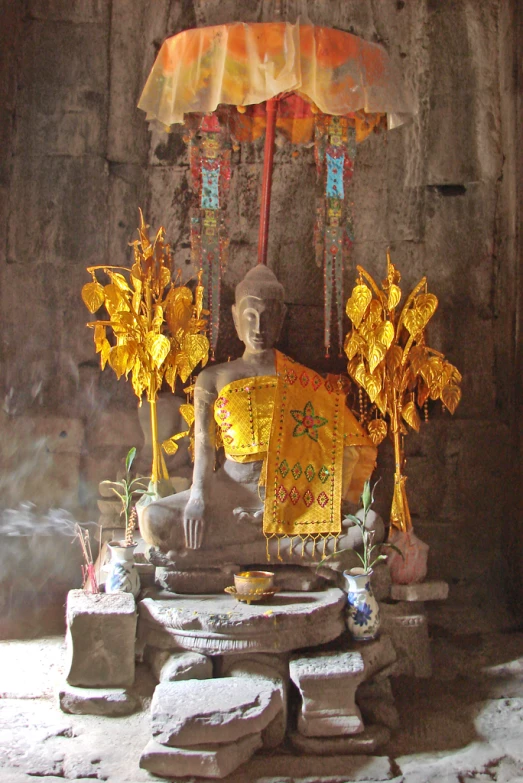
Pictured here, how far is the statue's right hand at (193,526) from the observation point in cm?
417

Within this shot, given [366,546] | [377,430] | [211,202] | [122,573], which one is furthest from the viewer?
[377,430]

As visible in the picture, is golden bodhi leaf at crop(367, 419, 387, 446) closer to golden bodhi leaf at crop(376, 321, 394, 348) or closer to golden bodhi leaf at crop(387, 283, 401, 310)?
golden bodhi leaf at crop(376, 321, 394, 348)

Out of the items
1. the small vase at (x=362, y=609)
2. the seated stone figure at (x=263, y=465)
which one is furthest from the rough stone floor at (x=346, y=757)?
the seated stone figure at (x=263, y=465)

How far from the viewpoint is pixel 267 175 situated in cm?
480

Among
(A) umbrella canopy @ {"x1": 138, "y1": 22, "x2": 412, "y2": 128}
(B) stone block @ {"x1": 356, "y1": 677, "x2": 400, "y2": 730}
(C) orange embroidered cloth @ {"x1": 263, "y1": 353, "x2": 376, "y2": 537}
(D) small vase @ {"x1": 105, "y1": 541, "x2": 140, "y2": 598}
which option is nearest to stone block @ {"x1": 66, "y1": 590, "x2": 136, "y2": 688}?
(D) small vase @ {"x1": 105, "y1": 541, "x2": 140, "y2": 598}

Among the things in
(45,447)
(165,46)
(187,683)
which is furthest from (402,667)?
(165,46)

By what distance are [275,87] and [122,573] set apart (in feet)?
7.99

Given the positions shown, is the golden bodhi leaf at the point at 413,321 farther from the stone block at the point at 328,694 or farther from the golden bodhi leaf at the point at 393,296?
the stone block at the point at 328,694

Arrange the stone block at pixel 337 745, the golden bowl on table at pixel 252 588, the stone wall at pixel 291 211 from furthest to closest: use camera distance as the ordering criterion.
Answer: the stone wall at pixel 291 211, the golden bowl on table at pixel 252 588, the stone block at pixel 337 745

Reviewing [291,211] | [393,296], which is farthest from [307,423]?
[291,211]

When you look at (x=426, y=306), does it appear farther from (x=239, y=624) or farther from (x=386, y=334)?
(x=239, y=624)

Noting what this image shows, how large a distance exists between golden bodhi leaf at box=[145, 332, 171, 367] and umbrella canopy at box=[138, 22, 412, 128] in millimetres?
1153

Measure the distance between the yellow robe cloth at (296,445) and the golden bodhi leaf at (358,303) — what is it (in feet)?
1.51

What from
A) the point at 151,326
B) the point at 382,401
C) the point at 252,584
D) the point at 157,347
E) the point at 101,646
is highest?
the point at 151,326
